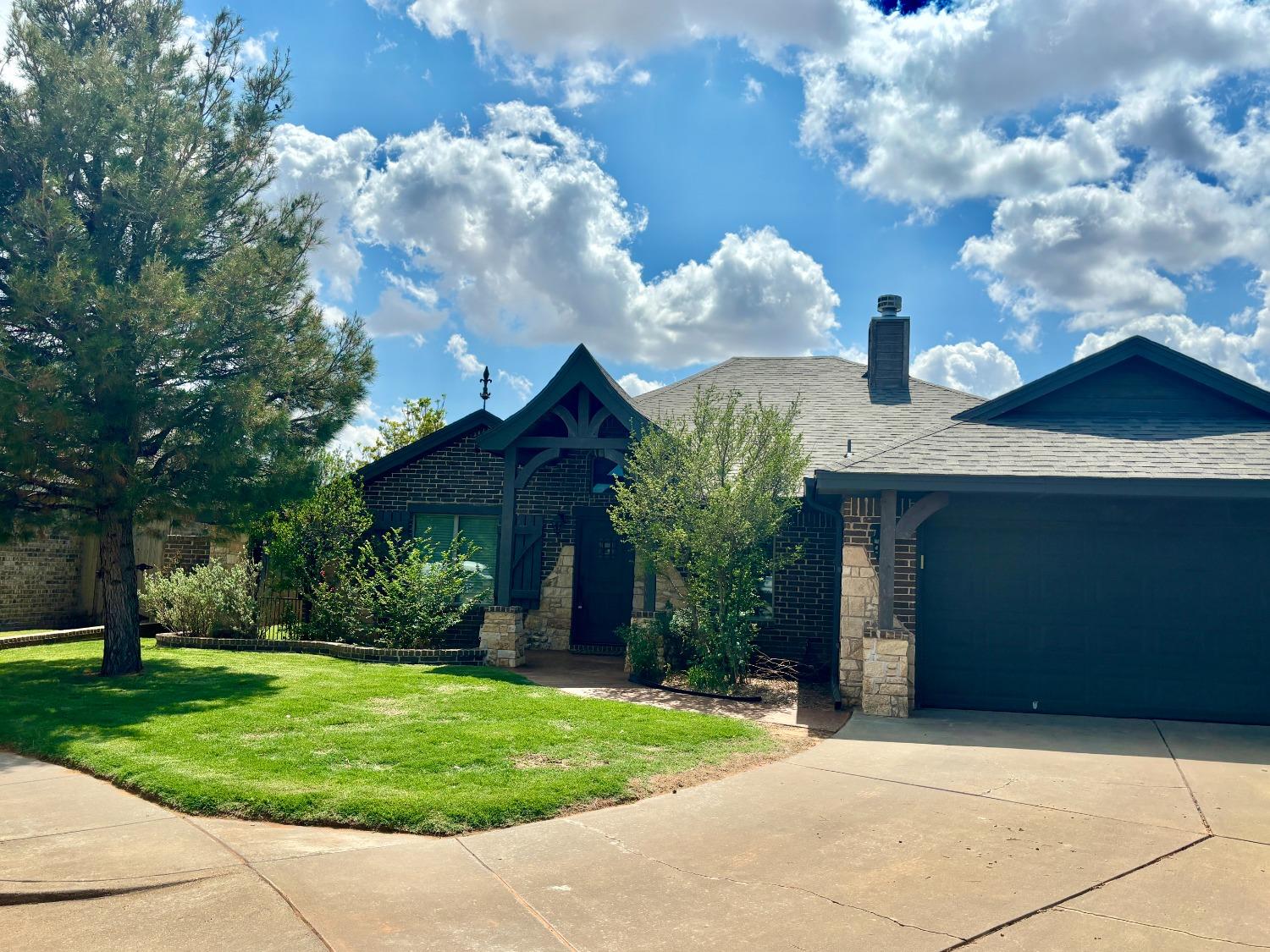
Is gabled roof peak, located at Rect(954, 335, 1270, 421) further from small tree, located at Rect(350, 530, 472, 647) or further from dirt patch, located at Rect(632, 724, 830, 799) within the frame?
small tree, located at Rect(350, 530, 472, 647)

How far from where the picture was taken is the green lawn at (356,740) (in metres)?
6.05

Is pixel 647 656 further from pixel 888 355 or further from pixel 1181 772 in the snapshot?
pixel 888 355

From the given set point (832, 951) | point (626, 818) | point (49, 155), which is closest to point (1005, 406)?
point (626, 818)

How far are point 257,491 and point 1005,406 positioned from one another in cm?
980

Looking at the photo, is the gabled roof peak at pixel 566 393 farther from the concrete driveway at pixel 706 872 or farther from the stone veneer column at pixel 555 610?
the concrete driveway at pixel 706 872

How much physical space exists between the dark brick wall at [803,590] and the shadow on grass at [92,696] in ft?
23.3

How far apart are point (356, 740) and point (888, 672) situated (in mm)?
5638

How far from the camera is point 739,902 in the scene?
4621 mm

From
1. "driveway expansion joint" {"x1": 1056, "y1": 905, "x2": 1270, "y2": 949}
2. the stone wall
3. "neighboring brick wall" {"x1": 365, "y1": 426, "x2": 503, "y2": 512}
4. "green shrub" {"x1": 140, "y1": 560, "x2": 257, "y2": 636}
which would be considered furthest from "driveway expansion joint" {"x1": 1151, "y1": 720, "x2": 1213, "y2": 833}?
"green shrub" {"x1": 140, "y1": 560, "x2": 257, "y2": 636}

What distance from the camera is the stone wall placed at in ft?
33.8

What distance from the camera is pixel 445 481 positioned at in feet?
52.0

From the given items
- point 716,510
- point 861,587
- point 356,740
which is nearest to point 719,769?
point 356,740

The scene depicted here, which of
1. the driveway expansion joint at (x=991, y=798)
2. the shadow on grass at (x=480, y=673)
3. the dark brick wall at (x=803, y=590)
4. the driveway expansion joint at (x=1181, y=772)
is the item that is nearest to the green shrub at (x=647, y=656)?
the shadow on grass at (x=480, y=673)

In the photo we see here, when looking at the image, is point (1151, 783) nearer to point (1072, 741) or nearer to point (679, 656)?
point (1072, 741)
